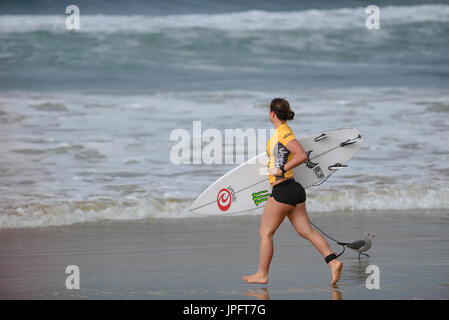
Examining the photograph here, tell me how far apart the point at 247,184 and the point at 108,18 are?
68.8 ft

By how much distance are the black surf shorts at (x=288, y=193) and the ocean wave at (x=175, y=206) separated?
3.28 metres

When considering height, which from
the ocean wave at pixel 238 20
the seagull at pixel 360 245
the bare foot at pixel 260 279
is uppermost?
the ocean wave at pixel 238 20

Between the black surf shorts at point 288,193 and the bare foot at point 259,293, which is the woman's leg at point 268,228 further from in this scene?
the bare foot at point 259,293

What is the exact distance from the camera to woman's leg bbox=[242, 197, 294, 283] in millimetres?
4582

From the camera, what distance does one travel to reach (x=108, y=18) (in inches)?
1000

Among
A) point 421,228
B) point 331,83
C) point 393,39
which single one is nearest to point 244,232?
point 421,228

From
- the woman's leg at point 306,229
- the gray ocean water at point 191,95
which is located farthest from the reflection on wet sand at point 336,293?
the gray ocean water at point 191,95

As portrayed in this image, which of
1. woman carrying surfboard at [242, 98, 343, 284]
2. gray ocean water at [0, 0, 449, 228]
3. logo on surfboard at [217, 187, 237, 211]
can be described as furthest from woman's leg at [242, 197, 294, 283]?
gray ocean water at [0, 0, 449, 228]

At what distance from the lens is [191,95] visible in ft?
57.7

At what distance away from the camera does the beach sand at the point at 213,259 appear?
14.6ft

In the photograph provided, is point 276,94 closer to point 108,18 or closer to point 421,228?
point 108,18

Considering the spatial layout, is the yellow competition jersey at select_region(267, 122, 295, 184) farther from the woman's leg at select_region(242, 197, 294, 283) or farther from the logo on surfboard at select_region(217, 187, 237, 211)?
the logo on surfboard at select_region(217, 187, 237, 211)

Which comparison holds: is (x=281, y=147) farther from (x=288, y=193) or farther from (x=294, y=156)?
(x=288, y=193)
